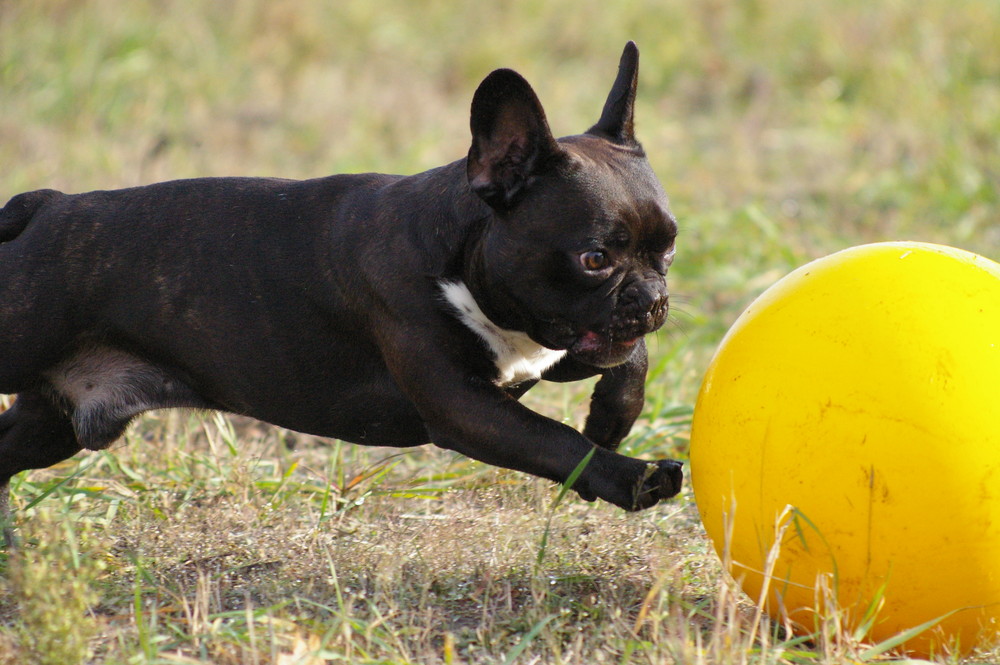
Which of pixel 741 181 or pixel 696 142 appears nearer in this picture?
pixel 741 181

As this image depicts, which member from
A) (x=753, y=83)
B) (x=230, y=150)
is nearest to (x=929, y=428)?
(x=230, y=150)

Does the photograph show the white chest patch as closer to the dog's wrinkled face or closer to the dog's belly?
the dog's wrinkled face

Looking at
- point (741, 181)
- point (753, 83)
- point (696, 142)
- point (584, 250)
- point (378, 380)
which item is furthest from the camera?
point (753, 83)

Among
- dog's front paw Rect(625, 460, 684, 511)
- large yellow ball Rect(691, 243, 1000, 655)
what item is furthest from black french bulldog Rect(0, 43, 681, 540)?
large yellow ball Rect(691, 243, 1000, 655)

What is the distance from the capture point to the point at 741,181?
932 centimetres

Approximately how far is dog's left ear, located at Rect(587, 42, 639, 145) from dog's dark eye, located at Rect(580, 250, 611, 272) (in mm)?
617

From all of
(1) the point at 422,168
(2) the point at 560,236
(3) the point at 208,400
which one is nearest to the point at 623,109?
(2) the point at 560,236

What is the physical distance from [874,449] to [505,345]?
1.15 meters

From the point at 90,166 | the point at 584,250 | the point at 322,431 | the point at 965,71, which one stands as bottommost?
the point at 322,431

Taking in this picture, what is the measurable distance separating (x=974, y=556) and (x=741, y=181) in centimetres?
652

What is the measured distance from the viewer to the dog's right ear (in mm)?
3559

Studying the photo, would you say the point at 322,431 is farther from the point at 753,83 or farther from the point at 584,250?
the point at 753,83

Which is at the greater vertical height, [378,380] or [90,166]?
[90,166]

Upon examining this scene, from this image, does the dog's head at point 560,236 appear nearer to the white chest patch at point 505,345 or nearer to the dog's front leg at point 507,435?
the white chest patch at point 505,345
